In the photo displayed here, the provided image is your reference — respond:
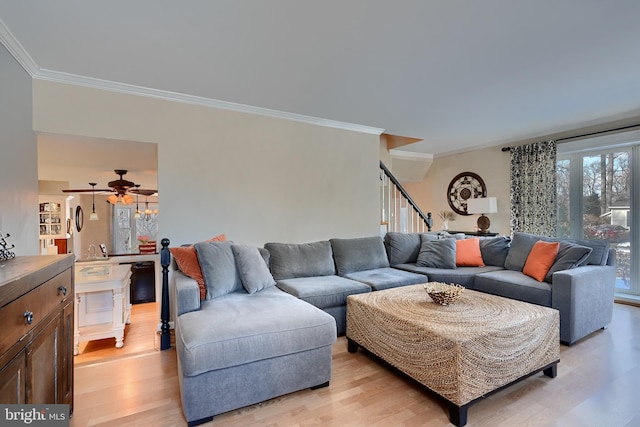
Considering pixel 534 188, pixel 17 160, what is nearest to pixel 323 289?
pixel 17 160

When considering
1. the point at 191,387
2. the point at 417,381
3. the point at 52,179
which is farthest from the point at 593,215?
the point at 52,179

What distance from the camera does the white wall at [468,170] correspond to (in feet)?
18.0

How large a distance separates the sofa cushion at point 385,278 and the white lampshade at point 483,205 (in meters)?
2.60

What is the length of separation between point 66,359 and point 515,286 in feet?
12.1

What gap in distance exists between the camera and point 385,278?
3.38m

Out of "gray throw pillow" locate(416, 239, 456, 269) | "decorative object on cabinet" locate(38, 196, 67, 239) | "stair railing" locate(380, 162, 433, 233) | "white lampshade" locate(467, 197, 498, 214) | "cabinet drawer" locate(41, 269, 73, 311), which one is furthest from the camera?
"decorative object on cabinet" locate(38, 196, 67, 239)

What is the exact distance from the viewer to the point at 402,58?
256 cm

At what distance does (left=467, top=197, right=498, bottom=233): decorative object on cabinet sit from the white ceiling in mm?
1900

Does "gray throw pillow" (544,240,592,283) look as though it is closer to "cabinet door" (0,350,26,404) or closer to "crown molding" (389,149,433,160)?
"crown molding" (389,149,433,160)

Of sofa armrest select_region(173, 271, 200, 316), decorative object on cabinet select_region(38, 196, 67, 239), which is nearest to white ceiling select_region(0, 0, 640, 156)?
sofa armrest select_region(173, 271, 200, 316)

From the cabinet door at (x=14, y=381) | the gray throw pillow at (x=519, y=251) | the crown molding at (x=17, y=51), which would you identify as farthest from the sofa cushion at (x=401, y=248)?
the crown molding at (x=17, y=51)

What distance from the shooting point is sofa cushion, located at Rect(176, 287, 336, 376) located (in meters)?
1.71

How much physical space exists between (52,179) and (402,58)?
273 inches

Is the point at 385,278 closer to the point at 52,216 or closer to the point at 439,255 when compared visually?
the point at 439,255
